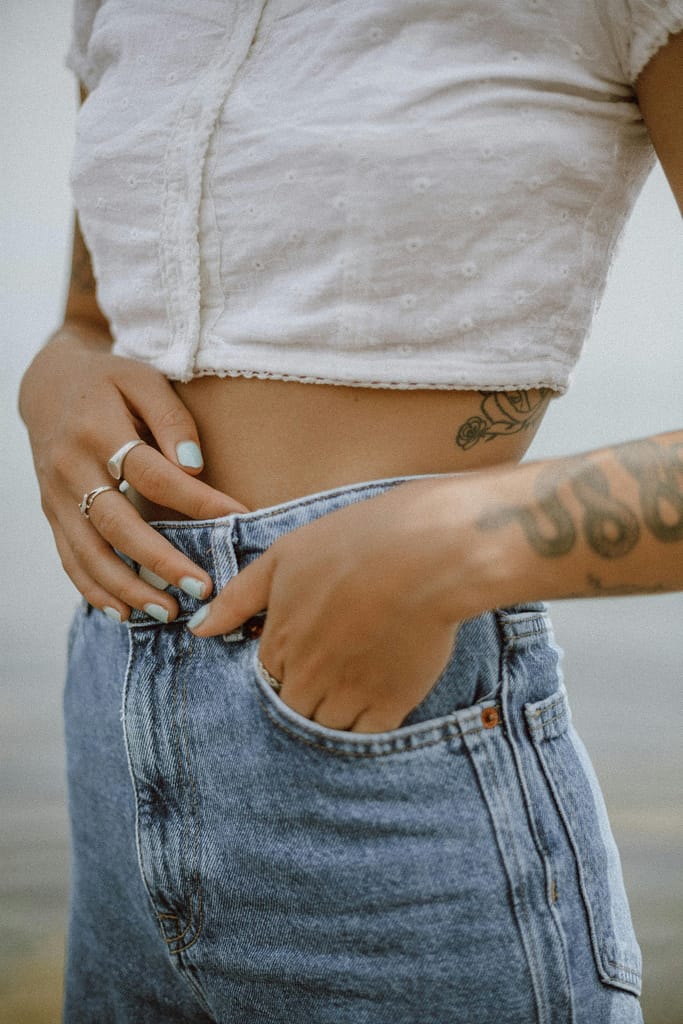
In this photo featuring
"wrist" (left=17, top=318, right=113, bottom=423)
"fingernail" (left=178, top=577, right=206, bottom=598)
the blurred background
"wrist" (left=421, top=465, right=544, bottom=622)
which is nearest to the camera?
"wrist" (left=421, top=465, right=544, bottom=622)

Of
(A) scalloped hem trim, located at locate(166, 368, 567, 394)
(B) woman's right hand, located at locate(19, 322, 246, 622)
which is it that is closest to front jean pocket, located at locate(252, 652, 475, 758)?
(B) woman's right hand, located at locate(19, 322, 246, 622)

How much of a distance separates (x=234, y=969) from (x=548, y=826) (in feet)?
0.80

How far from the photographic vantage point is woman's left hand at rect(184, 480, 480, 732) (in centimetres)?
52

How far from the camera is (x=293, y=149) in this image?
0.62 metres

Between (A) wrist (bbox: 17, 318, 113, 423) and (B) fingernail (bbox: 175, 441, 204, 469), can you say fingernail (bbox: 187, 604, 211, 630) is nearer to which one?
(B) fingernail (bbox: 175, 441, 204, 469)

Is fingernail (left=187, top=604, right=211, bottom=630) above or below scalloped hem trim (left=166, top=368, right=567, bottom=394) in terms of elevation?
below

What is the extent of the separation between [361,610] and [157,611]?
190mm

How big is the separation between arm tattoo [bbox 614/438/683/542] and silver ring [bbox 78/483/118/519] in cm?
39

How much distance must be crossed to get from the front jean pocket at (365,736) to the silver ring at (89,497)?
0.78 ft

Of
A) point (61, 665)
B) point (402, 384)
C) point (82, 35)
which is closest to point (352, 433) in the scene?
point (402, 384)

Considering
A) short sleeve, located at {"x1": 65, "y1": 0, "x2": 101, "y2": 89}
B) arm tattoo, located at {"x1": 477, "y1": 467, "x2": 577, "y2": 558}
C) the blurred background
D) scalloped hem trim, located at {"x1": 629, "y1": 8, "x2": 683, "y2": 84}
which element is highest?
scalloped hem trim, located at {"x1": 629, "y1": 8, "x2": 683, "y2": 84}

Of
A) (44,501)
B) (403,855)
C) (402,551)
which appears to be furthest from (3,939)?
(402,551)

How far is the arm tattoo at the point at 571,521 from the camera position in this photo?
539 mm

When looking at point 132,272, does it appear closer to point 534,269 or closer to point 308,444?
point 308,444
